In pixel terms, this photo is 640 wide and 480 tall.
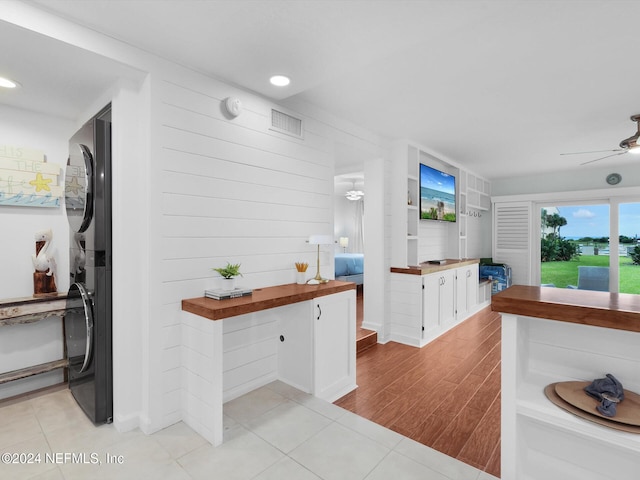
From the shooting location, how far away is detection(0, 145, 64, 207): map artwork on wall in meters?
2.53

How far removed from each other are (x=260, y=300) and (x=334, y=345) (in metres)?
0.87

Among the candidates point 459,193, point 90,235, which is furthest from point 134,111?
point 459,193

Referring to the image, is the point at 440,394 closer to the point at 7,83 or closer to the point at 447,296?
the point at 447,296

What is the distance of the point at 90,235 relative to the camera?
2.21 metres

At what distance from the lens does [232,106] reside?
242 centimetres

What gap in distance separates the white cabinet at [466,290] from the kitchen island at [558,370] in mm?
3596

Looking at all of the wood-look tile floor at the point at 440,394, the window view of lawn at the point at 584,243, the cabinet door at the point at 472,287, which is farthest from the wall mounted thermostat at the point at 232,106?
the window view of lawn at the point at 584,243

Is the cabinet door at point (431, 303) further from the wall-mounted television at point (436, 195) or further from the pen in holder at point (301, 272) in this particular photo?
the pen in holder at point (301, 272)

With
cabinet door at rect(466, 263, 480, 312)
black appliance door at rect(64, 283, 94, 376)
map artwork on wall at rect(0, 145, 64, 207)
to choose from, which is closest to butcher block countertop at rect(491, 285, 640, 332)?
black appliance door at rect(64, 283, 94, 376)

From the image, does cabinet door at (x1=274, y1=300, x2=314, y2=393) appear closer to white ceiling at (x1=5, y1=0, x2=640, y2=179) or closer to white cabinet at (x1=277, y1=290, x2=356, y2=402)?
white cabinet at (x1=277, y1=290, x2=356, y2=402)

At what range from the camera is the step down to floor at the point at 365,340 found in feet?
12.5

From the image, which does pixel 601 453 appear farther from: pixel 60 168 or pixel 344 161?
pixel 60 168

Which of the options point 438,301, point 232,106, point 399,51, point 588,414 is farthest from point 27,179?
point 438,301

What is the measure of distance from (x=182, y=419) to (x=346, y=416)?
1.11 m
